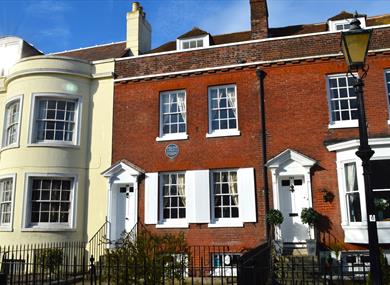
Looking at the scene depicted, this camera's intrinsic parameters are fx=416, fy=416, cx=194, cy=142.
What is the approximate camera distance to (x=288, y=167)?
48.6 ft

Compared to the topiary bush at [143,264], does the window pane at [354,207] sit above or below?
above

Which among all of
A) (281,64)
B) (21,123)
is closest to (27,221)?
(21,123)

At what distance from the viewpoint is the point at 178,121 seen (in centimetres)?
1669

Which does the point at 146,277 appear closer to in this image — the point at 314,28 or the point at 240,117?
the point at 240,117

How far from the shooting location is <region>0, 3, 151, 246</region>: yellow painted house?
16.5 metres

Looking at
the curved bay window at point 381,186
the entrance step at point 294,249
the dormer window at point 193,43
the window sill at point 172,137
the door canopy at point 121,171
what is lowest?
the entrance step at point 294,249

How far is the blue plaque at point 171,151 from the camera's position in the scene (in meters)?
16.2

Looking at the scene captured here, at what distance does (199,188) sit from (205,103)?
3346 millimetres

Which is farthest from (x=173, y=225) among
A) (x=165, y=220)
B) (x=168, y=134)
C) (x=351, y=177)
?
(x=351, y=177)

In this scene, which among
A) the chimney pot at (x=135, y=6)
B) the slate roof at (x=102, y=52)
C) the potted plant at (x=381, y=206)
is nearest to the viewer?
the potted plant at (x=381, y=206)

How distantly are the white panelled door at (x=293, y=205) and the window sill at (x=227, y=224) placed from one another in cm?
154

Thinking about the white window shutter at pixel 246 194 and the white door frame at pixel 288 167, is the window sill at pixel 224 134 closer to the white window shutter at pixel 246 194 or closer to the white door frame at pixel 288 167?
the white window shutter at pixel 246 194

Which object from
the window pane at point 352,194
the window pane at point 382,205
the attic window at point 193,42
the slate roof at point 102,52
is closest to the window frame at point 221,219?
the window pane at point 352,194

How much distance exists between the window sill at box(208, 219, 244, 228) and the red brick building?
37 millimetres
